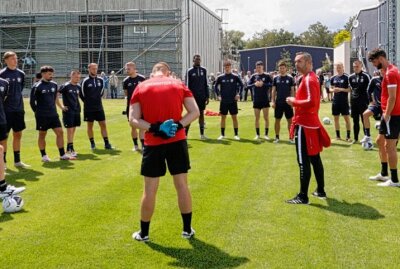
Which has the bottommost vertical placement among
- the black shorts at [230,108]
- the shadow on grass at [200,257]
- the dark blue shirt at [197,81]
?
the shadow on grass at [200,257]

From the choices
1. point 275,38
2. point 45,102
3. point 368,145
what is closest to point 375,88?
point 368,145

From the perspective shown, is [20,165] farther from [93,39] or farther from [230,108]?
[93,39]

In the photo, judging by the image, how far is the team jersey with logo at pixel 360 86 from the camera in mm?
13625

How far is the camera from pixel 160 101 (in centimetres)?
575

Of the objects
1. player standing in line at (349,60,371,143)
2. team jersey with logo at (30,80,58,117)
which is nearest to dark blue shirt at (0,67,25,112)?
team jersey with logo at (30,80,58,117)

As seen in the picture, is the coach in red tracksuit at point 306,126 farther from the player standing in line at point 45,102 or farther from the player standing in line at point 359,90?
the player standing in line at point 359,90

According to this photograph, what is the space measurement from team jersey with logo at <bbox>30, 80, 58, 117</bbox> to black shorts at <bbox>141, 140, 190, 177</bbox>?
6.11m

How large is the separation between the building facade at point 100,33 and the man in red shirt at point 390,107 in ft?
112

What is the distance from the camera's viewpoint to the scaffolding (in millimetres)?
43156

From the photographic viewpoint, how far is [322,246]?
5770 mm

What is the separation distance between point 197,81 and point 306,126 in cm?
767

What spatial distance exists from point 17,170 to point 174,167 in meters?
5.65

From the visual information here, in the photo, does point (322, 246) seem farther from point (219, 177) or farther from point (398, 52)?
point (398, 52)

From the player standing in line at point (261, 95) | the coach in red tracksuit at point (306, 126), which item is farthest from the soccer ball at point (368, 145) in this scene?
the coach in red tracksuit at point (306, 126)
